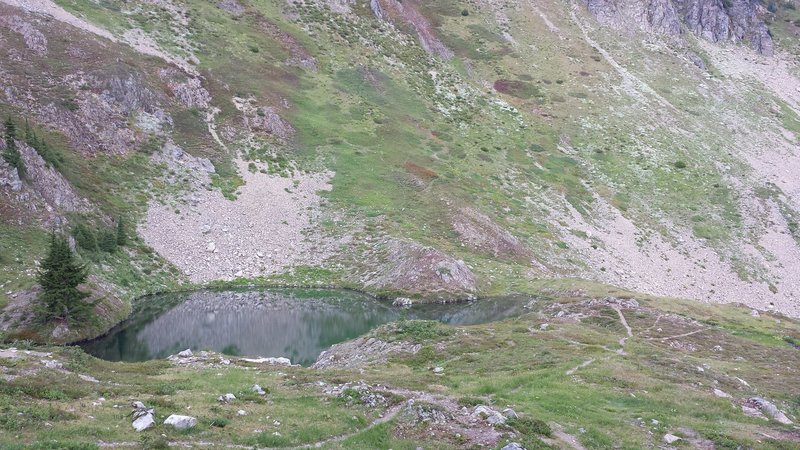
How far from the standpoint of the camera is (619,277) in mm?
85062

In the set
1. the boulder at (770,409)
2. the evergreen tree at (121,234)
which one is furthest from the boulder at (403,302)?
the boulder at (770,409)

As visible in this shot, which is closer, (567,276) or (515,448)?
(515,448)

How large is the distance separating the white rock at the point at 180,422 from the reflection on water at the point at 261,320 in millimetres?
26326

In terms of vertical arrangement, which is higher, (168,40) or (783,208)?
(168,40)

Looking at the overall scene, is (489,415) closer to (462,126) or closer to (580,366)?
(580,366)

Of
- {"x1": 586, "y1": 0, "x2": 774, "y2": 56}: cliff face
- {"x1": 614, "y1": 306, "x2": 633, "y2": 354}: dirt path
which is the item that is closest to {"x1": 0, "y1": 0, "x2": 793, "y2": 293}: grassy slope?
{"x1": 586, "y1": 0, "x2": 774, "y2": 56}: cliff face

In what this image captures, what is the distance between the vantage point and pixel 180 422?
69.5 feet

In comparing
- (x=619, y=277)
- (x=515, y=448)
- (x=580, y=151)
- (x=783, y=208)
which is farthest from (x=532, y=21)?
(x=515, y=448)

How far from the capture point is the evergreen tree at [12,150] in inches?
2303

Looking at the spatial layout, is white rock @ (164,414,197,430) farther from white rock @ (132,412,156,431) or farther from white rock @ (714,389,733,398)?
white rock @ (714,389,733,398)

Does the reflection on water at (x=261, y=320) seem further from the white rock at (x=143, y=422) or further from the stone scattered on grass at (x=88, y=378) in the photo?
the white rock at (x=143, y=422)

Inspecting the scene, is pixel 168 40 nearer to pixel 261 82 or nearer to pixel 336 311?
pixel 261 82

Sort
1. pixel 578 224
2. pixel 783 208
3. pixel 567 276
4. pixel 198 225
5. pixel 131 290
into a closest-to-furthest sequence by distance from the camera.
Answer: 1. pixel 131 290
2. pixel 198 225
3. pixel 567 276
4. pixel 578 224
5. pixel 783 208

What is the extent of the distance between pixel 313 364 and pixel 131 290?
24.5 m
